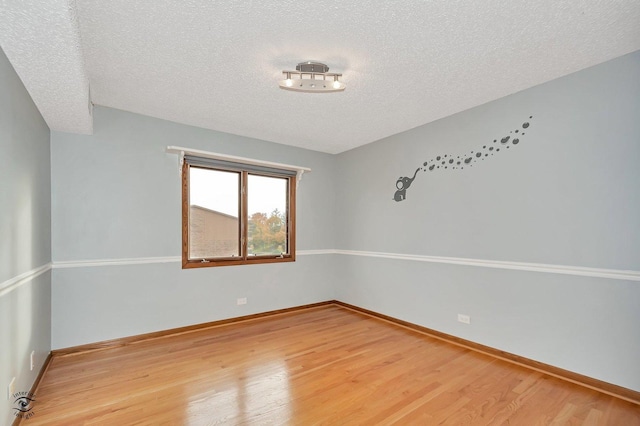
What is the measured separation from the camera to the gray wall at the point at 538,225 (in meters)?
2.40

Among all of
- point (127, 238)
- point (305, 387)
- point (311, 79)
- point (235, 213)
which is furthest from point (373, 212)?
point (127, 238)

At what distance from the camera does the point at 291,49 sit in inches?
89.8

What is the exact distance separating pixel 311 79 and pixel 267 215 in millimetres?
2524

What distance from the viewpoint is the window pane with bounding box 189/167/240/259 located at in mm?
3967

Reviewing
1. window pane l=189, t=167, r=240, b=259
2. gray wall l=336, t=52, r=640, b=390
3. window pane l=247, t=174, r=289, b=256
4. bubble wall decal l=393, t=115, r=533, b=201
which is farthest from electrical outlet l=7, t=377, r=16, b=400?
bubble wall decal l=393, t=115, r=533, b=201

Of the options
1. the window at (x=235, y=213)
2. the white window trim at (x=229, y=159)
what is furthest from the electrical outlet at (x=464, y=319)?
the white window trim at (x=229, y=159)

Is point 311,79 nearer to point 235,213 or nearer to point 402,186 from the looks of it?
point 402,186

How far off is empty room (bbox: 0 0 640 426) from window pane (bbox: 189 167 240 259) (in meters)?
0.03

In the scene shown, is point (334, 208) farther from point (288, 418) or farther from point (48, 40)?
point (48, 40)

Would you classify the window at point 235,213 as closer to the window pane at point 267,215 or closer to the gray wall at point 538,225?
the window pane at point 267,215

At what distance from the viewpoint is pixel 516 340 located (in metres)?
2.96

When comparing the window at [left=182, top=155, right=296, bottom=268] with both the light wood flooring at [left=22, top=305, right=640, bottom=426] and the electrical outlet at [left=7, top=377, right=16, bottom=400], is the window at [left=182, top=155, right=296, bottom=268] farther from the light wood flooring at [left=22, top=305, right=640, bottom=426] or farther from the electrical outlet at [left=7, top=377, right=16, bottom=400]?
the electrical outlet at [left=7, top=377, right=16, bottom=400]

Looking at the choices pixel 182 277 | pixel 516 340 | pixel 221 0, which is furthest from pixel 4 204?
pixel 516 340

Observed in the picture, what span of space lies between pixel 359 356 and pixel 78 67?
10.9 ft
